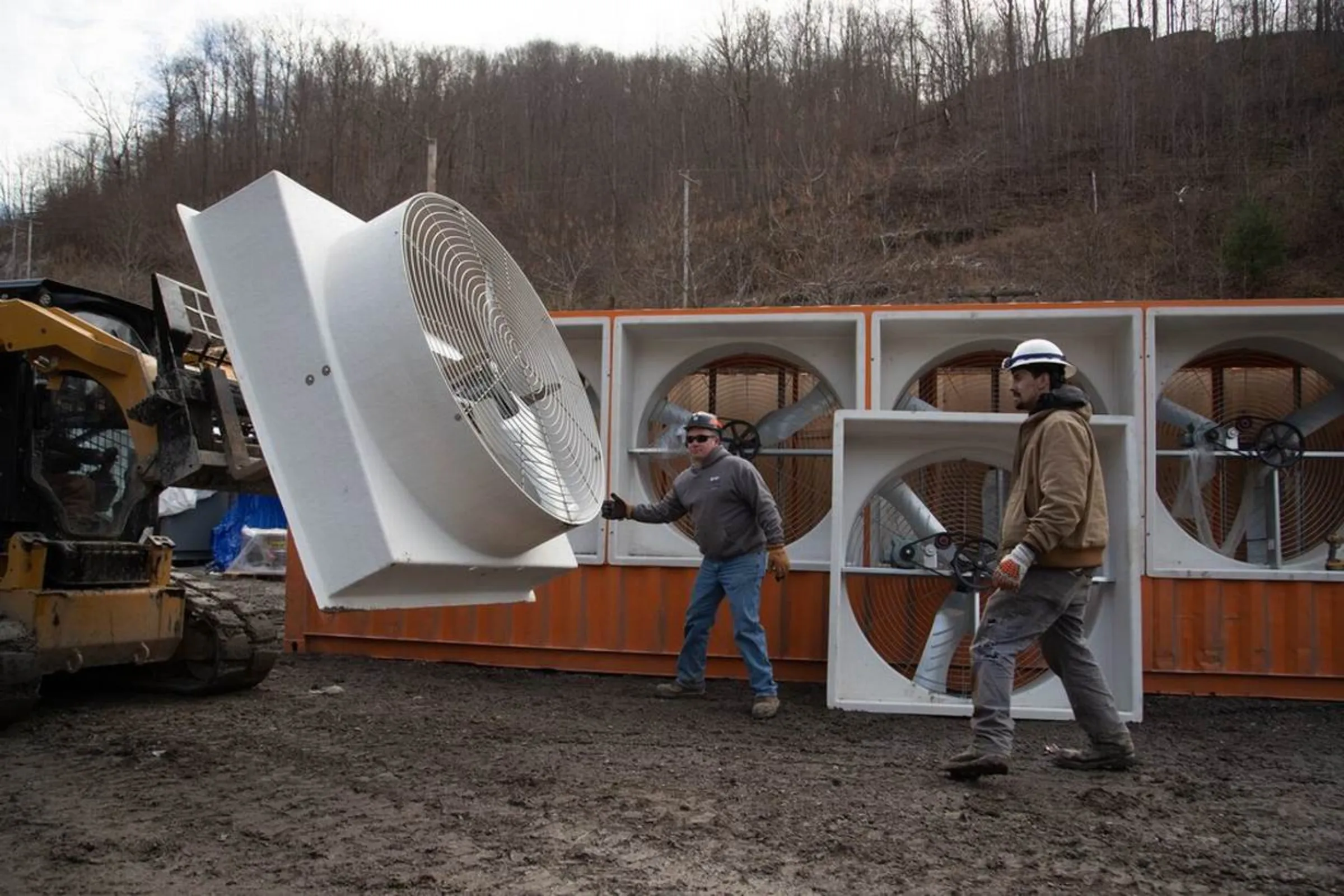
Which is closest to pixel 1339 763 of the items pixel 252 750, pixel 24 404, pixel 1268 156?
pixel 252 750

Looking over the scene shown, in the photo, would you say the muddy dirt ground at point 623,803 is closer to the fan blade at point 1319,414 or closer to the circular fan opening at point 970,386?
the fan blade at point 1319,414

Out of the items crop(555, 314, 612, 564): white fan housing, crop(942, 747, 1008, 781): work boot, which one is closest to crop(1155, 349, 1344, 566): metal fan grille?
crop(942, 747, 1008, 781): work boot

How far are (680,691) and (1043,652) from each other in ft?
7.70

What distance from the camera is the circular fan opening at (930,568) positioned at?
5941 millimetres

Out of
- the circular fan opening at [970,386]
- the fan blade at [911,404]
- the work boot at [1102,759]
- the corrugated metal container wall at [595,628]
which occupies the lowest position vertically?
the work boot at [1102,759]

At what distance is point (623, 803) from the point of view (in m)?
3.95

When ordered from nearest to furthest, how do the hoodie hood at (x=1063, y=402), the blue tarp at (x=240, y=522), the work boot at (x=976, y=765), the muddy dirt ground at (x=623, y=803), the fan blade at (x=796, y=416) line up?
the muddy dirt ground at (x=623, y=803)
the work boot at (x=976, y=765)
the hoodie hood at (x=1063, y=402)
the fan blade at (x=796, y=416)
the blue tarp at (x=240, y=522)

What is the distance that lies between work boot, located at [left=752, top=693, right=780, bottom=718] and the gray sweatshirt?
0.80m

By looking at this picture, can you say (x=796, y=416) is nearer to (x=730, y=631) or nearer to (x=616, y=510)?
(x=730, y=631)

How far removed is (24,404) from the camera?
5340 millimetres

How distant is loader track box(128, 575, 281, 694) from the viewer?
611 centimetres

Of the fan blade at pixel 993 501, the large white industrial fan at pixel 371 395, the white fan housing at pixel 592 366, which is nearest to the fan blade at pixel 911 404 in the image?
the fan blade at pixel 993 501

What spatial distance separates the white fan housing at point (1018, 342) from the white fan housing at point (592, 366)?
1.74 meters

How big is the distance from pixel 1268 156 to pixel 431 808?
3004 cm
